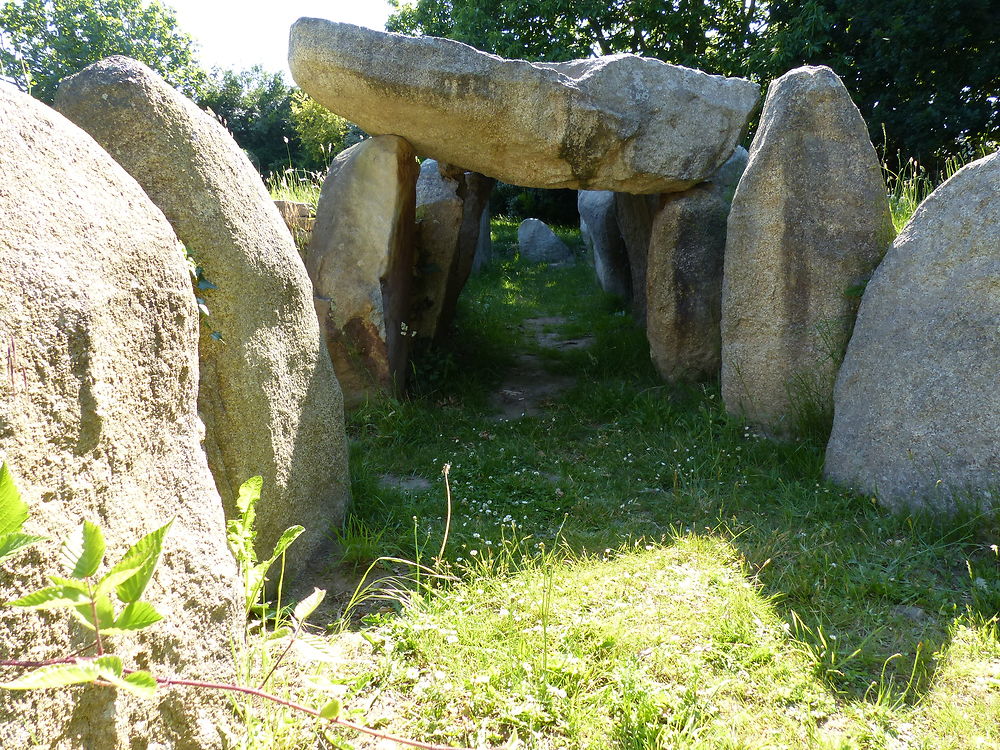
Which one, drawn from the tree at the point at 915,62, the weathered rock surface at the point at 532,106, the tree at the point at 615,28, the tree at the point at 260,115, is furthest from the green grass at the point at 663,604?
the tree at the point at 260,115

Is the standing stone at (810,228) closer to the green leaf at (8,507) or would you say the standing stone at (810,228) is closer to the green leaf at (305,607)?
the green leaf at (305,607)

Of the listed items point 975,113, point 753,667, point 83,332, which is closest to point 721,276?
point 753,667

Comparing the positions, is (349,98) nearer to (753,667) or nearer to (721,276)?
(721,276)

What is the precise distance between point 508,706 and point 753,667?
876 mm

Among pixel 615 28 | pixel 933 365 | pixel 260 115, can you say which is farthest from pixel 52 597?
pixel 260 115

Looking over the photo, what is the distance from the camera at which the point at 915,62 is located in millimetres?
10391

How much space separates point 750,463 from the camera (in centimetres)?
430

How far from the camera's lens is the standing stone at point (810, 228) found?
433 centimetres

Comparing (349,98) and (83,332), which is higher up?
(349,98)

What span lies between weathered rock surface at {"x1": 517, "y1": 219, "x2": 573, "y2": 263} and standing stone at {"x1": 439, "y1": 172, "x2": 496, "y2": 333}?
6.20 meters

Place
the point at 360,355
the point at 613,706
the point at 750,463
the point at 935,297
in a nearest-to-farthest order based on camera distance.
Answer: the point at 613,706
the point at 935,297
the point at 750,463
the point at 360,355

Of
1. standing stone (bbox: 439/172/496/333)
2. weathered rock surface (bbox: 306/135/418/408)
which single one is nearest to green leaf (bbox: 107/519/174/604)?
weathered rock surface (bbox: 306/135/418/408)

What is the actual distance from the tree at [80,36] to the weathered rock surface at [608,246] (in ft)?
77.8

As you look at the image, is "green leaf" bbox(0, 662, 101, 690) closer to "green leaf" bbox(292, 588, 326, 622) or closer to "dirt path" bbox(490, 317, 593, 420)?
"green leaf" bbox(292, 588, 326, 622)
